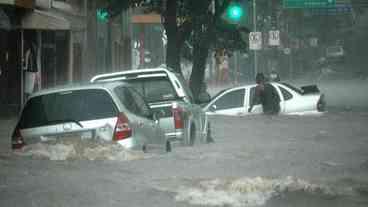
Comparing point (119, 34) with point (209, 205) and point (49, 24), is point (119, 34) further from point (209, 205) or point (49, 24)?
point (209, 205)

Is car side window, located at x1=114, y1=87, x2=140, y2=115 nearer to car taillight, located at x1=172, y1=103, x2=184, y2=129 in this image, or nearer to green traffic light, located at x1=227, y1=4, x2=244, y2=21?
car taillight, located at x1=172, y1=103, x2=184, y2=129

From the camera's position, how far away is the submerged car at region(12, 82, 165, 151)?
45.2 feet

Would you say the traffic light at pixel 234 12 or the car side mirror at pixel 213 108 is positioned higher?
the traffic light at pixel 234 12

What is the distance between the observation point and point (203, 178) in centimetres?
1219

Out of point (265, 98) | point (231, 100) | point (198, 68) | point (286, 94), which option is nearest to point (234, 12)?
point (198, 68)

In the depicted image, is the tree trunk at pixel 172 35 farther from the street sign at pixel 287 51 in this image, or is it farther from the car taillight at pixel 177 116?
the street sign at pixel 287 51

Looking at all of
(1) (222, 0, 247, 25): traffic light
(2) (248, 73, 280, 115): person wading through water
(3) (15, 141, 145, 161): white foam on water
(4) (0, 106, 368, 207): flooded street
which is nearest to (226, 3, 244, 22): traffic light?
(1) (222, 0, 247, 25): traffic light

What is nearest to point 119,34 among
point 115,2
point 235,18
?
point 235,18

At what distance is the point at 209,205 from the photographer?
10.2 metres

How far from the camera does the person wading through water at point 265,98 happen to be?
27.4 meters

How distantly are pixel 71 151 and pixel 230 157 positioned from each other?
324 cm

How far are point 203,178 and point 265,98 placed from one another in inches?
620

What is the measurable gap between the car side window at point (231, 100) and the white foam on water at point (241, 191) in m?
17.3

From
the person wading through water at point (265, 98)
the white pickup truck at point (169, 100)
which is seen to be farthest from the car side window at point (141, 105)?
the person wading through water at point (265, 98)
